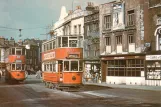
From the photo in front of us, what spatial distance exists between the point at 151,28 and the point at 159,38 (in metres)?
1.71

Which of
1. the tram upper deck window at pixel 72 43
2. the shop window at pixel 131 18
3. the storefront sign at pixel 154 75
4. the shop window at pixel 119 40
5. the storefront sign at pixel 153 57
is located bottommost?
the storefront sign at pixel 154 75

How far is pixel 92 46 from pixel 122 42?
830 centimetres

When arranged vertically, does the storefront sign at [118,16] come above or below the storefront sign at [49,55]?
above

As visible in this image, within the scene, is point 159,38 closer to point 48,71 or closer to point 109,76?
point 109,76

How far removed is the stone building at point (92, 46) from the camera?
46100mm

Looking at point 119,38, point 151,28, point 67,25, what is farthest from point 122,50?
point 67,25

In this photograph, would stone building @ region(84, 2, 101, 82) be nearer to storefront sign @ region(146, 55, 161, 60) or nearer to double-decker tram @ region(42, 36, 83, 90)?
storefront sign @ region(146, 55, 161, 60)

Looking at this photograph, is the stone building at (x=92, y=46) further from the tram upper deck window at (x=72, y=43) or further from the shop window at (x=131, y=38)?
the tram upper deck window at (x=72, y=43)

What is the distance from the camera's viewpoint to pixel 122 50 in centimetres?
4016

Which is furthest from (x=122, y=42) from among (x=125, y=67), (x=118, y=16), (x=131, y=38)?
(x=118, y=16)

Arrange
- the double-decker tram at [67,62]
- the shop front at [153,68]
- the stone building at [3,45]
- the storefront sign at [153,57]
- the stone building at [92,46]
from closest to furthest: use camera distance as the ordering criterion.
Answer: the double-decker tram at [67,62], the storefront sign at [153,57], the shop front at [153,68], the stone building at [92,46], the stone building at [3,45]

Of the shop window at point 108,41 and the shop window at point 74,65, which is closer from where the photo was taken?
the shop window at point 74,65

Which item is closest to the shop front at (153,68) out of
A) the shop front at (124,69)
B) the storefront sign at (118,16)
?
the shop front at (124,69)

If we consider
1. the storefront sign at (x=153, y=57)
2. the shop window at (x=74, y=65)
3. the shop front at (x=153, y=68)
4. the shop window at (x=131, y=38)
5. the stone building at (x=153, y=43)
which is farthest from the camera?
the shop window at (x=131, y=38)
